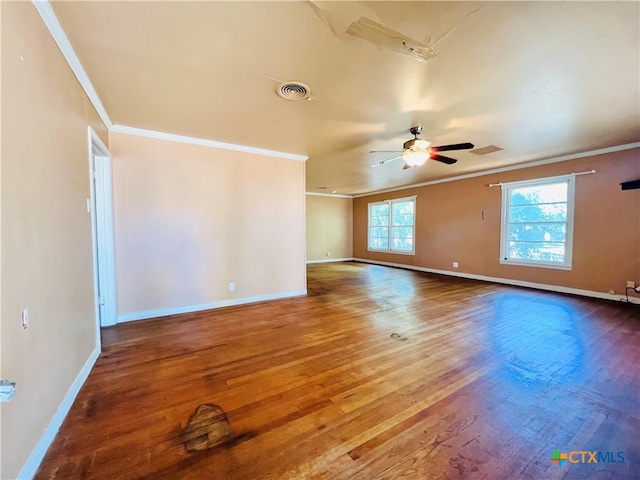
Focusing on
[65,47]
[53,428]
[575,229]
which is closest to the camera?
[53,428]

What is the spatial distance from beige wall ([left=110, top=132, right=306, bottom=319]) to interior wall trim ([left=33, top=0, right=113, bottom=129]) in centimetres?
101

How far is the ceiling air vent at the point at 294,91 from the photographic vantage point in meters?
2.35

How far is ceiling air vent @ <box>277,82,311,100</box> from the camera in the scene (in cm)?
235

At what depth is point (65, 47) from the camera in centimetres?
179

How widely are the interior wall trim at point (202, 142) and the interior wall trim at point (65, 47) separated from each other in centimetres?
67

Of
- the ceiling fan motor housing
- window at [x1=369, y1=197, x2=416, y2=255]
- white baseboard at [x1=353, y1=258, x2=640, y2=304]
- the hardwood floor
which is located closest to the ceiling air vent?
the ceiling fan motor housing

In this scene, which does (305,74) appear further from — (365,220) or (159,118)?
(365,220)

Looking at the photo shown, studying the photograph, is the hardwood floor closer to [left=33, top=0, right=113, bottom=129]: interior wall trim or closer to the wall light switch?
the wall light switch

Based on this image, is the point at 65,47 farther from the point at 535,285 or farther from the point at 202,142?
the point at 535,285

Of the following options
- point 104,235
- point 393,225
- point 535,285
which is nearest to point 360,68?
point 104,235

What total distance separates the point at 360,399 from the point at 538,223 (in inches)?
214

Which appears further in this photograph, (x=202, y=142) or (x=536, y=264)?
(x=536, y=264)
